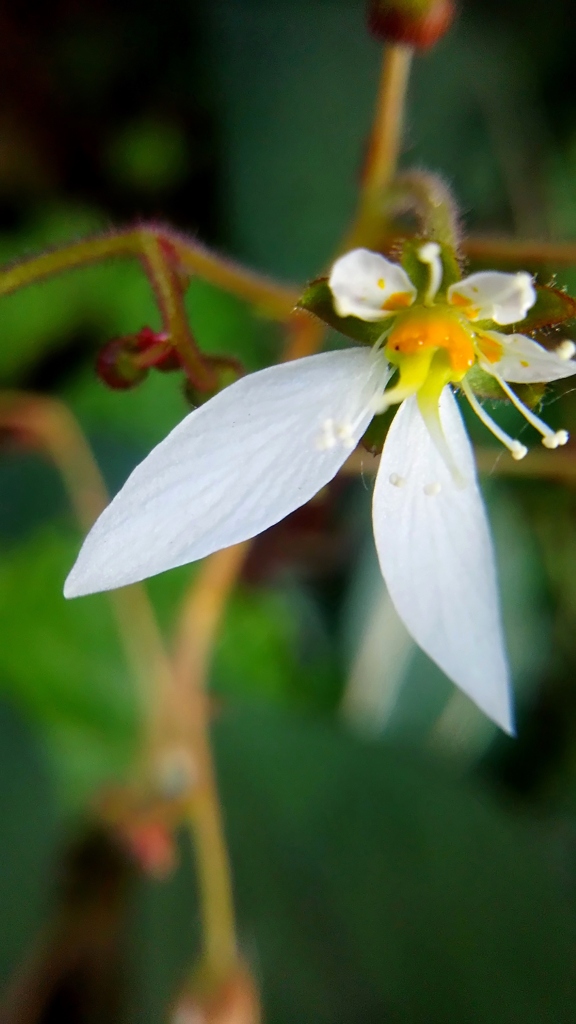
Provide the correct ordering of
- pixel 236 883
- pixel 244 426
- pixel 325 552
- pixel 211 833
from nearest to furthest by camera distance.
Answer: pixel 244 426 → pixel 211 833 → pixel 236 883 → pixel 325 552

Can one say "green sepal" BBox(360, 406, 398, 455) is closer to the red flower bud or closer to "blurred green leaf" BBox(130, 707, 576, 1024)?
the red flower bud

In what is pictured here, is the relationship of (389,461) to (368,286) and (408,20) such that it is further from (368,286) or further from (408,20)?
(408,20)

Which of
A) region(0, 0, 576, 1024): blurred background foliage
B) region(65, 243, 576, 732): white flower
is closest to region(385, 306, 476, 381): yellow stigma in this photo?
region(65, 243, 576, 732): white flower

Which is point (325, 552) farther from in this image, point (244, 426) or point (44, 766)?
point (244, 426)

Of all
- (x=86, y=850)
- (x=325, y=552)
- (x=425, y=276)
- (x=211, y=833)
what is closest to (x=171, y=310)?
(x=425, y=276)

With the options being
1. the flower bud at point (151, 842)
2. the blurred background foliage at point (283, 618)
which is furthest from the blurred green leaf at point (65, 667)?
the flower bud at point (151, 842)

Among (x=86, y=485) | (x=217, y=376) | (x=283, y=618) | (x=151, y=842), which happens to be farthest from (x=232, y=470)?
(x=283, y=618)

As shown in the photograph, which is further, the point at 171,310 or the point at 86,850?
the point at 86,850
